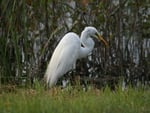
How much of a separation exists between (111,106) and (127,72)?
5403mm

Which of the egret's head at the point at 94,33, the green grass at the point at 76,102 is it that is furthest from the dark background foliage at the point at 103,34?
the green grass at the point at 76,102

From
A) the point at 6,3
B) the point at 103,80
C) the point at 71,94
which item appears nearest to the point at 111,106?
the point at 71,94

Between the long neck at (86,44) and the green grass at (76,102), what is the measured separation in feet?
13.5

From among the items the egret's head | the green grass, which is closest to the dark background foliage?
the egret's head

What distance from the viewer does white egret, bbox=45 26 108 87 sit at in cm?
1003

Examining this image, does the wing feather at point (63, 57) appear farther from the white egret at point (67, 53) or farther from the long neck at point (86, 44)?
the long neck at point (86, 44)

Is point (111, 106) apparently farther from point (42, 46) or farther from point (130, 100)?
point (42, 46)

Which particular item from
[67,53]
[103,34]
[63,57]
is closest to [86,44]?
[103,34]

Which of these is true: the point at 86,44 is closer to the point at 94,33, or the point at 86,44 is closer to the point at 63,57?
the point at 94,33

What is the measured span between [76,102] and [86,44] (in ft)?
17.3

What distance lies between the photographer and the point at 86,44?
10766mm

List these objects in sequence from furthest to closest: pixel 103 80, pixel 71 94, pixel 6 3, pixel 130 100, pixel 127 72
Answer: pixel 127 72 < pixel 103 80 < pixel 6 3 < pixel 71 94 < pixel 130 100

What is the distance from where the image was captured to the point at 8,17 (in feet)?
28.1

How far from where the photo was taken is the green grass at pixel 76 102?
208 inches
